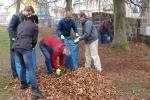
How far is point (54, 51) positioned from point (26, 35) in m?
1.31

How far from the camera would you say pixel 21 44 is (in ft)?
27.4

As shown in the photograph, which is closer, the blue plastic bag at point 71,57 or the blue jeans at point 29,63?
the blue jeans at point 29,63

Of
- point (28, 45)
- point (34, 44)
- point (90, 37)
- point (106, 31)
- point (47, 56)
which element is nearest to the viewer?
point (28, 45)

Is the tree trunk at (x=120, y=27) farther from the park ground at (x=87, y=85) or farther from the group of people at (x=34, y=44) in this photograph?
the group of people at (x=34, y=44)

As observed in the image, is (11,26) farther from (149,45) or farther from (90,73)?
(149,45)

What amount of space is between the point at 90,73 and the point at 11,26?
211cm

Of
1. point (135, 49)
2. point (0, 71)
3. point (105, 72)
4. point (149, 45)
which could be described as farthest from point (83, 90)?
point (149, 45)

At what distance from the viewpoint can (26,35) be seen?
8.34 meters

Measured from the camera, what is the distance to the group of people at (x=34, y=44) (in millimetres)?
8367

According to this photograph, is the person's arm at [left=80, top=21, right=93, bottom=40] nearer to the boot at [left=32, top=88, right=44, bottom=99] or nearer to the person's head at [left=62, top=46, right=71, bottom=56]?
the person's head at [left=62, top=46, right=71, bottom=56]

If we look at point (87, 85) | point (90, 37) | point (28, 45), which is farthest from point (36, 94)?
point (90, 37)

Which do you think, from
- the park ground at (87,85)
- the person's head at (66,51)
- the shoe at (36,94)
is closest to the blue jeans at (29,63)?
the shoe at (36,94)

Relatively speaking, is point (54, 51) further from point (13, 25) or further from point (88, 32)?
point (88, 32)

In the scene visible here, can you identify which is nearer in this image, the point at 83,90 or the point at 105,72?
the point at 83,90
